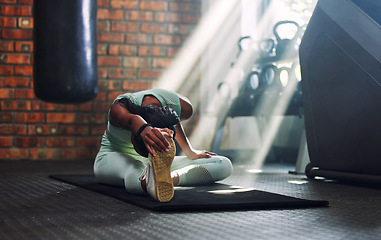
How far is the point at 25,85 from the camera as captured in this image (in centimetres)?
464

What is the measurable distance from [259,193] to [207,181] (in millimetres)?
386

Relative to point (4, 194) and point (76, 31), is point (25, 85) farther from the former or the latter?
point (4, 194)

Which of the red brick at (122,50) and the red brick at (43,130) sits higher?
the red brick at (122,50)

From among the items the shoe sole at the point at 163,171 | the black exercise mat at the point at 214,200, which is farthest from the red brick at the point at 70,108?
the shoe sole at the point at 163,171

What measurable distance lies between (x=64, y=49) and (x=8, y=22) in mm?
1184

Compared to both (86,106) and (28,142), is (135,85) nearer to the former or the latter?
(86,106)

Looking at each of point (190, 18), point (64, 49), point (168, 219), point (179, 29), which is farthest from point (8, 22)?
point (168, 219)

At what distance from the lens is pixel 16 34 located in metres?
4.62

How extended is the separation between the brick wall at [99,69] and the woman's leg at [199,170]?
237 cm

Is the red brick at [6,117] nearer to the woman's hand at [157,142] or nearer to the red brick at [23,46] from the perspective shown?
the red brick at [23,46]

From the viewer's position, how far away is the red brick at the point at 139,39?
4836 millimetres

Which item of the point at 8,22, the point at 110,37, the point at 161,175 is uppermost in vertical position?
the point at 8,22

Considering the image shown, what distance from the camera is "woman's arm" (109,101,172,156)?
1.76 metres

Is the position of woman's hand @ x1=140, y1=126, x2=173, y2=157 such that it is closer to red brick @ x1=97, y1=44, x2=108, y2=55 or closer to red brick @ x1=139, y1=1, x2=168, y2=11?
red brick @ x1=97, y1=44, x2=108, y2=55
